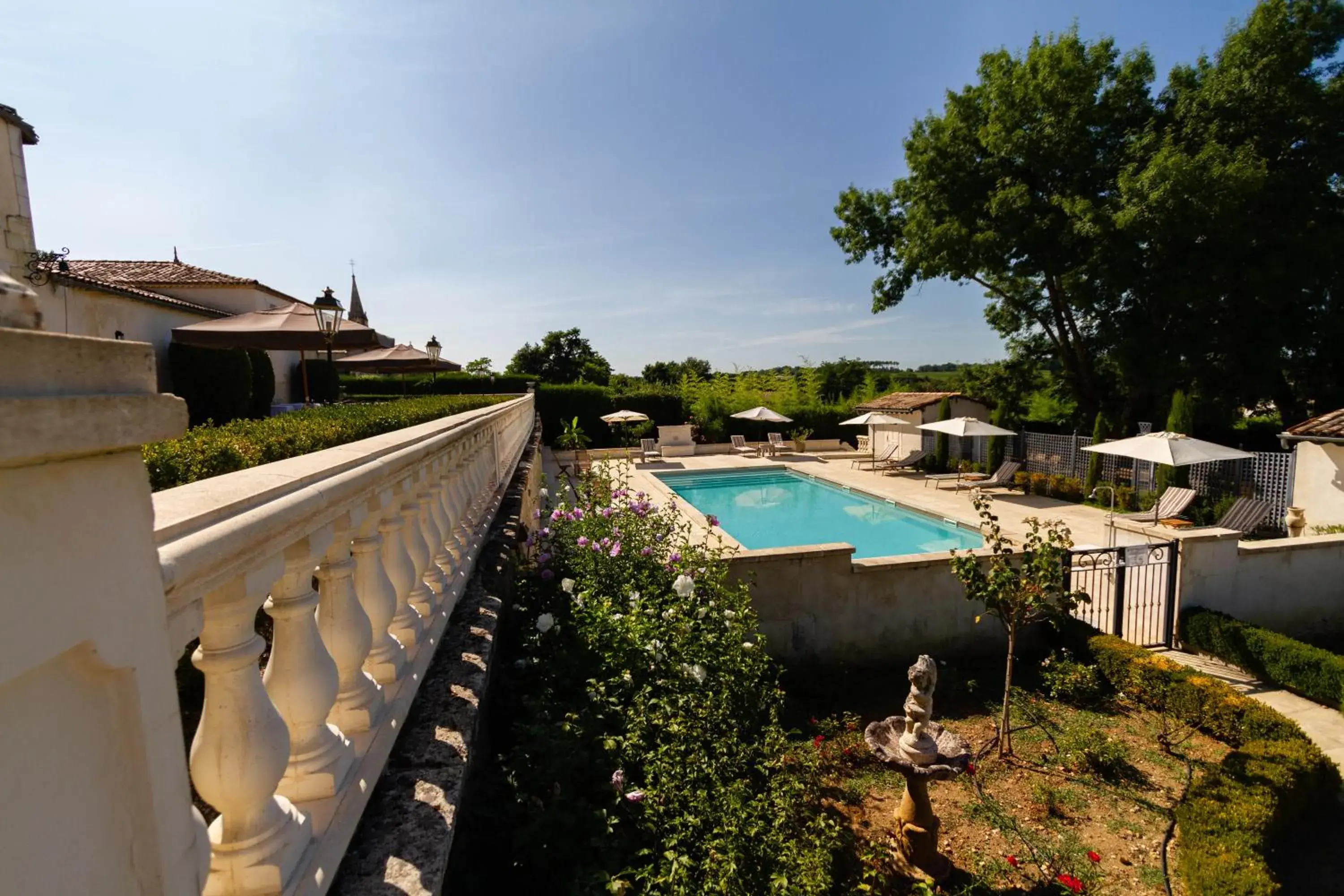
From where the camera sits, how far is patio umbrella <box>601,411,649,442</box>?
26.4 m

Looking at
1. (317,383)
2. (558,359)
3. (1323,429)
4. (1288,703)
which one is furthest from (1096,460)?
(558,359)

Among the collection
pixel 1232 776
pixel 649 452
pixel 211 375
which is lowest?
pixel 1232 776

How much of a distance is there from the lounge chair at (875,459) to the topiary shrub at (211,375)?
1969 centimetres

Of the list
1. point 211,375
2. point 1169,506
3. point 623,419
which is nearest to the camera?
point 1169,506

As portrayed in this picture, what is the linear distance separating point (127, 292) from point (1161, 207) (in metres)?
25.7

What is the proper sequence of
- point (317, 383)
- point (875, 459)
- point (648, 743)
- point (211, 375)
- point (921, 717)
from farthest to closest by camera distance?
point (875, 459)
point (317, 383)
point (211, 375)
point (921, 717)
point (648, 743)

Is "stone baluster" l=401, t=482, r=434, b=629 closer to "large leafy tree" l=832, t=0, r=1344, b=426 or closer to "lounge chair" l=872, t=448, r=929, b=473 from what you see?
"large leafy tree" l=832, t=0, r=1344, b=426

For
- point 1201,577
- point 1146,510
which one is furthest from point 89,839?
point 1146,510

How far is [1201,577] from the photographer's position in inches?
322

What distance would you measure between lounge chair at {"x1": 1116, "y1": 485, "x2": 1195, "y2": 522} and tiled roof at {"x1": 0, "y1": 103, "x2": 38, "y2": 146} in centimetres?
2498

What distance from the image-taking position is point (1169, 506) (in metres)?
13.9

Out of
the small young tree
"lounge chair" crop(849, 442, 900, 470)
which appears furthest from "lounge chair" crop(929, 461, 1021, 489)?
Result: the small young tree

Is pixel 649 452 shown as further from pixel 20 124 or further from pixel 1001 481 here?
→ pixel 20 124

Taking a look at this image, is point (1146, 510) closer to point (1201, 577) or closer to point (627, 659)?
point (1201, 577)
